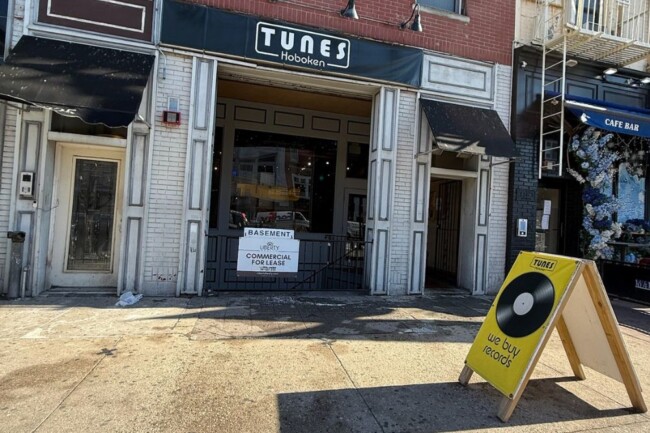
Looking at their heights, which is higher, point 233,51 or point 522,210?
point 233,51

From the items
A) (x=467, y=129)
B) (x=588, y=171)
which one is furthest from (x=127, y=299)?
(x=588, y=171)

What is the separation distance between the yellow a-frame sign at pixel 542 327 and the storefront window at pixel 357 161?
22.8ft

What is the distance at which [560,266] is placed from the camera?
3535mm

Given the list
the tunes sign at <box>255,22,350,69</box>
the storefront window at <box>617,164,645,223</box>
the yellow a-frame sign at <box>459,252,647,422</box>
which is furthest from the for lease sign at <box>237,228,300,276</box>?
the storefront window at <box>617,164,645,223</box>

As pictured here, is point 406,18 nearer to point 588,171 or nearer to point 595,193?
point 588,171

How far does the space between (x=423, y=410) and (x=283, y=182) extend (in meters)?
7.55

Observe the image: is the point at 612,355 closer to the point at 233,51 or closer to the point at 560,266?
the point at 560,266

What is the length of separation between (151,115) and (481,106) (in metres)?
6.03

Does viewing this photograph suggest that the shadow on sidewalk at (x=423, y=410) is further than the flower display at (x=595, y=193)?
No

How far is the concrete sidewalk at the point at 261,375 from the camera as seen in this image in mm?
3156

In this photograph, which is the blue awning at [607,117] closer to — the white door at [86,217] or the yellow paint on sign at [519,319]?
the yellow paint on sign at [519,319]

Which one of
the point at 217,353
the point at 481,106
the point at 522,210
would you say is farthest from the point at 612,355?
the point at 481,106

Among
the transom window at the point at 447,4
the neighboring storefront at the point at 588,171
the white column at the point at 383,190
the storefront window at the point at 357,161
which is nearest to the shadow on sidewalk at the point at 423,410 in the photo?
the white column at the point at 383,190

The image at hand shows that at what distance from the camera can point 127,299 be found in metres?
6.14
